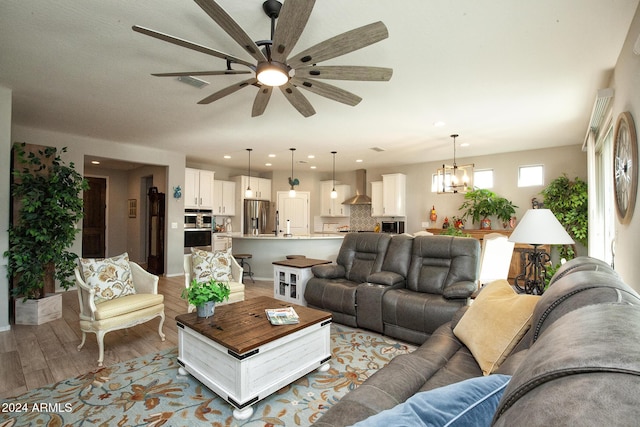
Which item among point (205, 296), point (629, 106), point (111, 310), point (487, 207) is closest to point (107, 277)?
point (111, 310)

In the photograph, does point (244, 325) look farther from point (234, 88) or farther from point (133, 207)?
point (133, 207)

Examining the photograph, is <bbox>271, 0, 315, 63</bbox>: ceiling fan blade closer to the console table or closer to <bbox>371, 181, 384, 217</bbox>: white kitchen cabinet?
the console table

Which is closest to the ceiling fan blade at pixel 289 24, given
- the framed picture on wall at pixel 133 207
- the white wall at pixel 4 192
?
the white wall at pixel 4 192

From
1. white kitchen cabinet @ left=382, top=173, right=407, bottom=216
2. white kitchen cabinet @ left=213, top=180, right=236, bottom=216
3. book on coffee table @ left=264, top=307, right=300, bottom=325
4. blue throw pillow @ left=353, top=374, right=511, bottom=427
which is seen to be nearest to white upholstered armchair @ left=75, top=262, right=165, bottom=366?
book on coffee table @ left=264, top=307, right=300, bottom=325

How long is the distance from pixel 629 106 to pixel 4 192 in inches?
237

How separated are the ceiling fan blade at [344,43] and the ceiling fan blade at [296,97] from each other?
33cm

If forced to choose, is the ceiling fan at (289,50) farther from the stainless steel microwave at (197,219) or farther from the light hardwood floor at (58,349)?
the stainless steel microwave at (197,219)

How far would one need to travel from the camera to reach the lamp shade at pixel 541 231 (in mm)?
2438

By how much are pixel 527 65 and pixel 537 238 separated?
5.24 feet

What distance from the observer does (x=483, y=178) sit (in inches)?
270

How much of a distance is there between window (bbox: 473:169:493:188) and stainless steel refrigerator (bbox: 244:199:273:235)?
5469 millimetres

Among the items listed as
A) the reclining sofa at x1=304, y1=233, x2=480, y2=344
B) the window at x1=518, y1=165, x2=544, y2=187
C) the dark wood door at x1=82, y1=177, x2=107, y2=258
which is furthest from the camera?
the dark wood door at x1=82, y1=177, x2=107, y2=258

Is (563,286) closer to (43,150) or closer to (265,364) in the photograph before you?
(265,364)

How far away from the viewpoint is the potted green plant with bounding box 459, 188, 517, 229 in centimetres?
629
